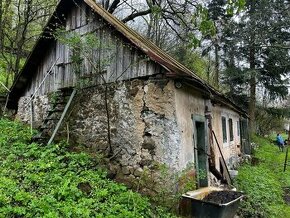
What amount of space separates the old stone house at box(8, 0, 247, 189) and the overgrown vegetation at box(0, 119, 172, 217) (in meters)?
0.75

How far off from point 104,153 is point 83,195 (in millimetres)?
1808

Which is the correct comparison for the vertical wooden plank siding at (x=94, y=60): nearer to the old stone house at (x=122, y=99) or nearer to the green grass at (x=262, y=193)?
the old stone house at (x=122, y=99)

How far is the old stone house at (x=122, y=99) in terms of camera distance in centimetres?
675

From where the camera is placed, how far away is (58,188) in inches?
218

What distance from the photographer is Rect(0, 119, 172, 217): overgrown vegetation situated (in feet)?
15.8

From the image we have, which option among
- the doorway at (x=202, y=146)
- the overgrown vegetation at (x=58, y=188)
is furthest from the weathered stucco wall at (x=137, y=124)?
Result: the overgrown vegetation at (x=58, y=188)

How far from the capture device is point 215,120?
10406 mm

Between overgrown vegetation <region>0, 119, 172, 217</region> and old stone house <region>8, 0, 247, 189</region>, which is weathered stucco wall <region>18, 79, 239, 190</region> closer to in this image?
Result: old stone house <region>8, 0, 247, 189</region>

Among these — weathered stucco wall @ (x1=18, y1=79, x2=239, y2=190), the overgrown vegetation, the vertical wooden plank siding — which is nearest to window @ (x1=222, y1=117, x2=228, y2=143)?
weathered stucco wall @ (x1=18, y1=79, x2=239, y2=190)

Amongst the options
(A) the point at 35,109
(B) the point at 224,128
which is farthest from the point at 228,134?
(A) the point at 35,109

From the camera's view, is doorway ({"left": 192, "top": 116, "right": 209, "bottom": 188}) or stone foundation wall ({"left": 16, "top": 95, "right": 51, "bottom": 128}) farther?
stone foundation wall ({"left": 16, "top": 95, "right": 51, "bottom": 128})

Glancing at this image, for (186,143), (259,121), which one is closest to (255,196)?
(186,143)

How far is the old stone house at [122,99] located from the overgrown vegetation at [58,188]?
2.45ft

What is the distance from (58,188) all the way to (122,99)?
2730mm
